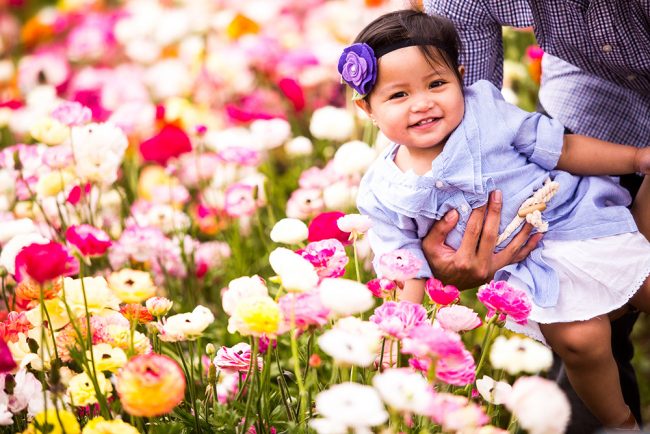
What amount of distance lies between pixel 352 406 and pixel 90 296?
22.9 inches

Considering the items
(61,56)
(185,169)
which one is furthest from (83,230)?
(61,56)

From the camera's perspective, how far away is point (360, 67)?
1.52 meters

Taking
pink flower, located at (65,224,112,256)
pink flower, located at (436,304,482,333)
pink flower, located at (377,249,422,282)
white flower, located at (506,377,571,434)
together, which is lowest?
pink flower, located at (436,304,482,333)

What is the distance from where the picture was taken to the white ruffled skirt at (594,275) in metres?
1.53

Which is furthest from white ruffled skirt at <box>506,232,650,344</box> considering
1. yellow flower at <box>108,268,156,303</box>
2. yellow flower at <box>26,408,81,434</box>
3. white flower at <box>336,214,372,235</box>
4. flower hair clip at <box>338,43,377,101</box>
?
yellow flower at <box>26,408,81,434</box>

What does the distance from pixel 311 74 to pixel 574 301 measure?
1.69 m

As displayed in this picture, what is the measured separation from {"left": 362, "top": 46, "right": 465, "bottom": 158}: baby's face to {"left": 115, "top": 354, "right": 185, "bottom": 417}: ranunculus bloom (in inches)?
26.7

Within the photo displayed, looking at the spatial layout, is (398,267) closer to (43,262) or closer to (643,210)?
(43,262)

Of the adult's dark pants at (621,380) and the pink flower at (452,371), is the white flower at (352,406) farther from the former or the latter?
the adult's dark pants at (621,380)

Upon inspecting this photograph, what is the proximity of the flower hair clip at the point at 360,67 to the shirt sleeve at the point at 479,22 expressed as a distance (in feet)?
0.93

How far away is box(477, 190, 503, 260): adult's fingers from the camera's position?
1.58 m

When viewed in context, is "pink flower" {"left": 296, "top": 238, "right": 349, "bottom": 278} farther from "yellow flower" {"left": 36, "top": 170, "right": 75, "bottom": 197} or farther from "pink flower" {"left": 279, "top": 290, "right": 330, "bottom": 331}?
Result: "yellow flower" {"left": 36, "top": 170, "right": 75, "bottom": 197}

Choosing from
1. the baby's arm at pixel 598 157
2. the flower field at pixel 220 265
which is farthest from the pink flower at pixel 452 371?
the baby's arm at pixel 598 157

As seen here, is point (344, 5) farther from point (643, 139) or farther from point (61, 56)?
point (643, 139)
